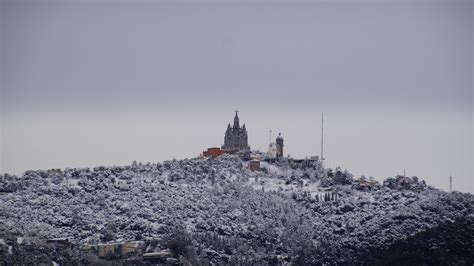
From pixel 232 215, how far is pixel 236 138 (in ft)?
72.3

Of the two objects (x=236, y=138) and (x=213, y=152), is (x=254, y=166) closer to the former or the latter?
(x=213, y=152)

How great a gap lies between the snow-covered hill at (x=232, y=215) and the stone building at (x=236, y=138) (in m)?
8.58

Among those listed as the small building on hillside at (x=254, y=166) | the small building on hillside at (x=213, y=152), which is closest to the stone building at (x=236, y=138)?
the small building on hillside at (x=213, y=152)

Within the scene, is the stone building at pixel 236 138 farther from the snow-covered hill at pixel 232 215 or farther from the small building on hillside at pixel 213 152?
the snow-covered hill at pixel 232 215

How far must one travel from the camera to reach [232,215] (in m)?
126

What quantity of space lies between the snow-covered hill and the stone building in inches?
338

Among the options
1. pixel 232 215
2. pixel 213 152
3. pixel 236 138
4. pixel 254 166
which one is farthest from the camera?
pixel 236 138

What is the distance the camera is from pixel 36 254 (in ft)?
368

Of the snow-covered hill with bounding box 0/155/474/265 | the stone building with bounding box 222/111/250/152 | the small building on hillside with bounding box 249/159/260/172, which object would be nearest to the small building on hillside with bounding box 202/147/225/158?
the stone building with bounding box 222/111/250/152

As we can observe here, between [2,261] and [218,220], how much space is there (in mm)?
19224

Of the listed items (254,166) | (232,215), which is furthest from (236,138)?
(232,215)

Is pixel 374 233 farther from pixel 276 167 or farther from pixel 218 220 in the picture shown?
pixel 276 167

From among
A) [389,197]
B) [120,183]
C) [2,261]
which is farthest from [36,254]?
[389,197]

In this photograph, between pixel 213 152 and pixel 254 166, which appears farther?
pixel 213 152
